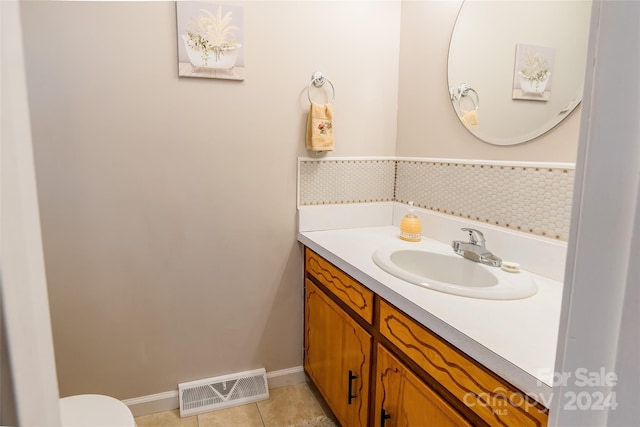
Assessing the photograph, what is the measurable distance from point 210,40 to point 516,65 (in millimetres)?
1227

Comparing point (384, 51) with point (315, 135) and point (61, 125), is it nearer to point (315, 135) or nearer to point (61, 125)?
point (315, 135)

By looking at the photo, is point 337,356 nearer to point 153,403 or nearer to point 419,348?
point 419,348

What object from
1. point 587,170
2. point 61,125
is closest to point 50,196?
point 61,125

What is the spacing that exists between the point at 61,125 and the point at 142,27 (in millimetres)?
510

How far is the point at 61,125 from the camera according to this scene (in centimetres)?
159

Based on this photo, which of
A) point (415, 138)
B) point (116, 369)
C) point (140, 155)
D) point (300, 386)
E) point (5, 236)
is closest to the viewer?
point (5, 236)

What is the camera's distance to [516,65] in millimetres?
1440

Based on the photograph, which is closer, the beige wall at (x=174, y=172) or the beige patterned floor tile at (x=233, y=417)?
the beige wall at (x=174, y=172)

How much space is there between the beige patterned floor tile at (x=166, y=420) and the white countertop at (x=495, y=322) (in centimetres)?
110

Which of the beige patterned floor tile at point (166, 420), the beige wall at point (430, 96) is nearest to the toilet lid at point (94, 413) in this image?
the beige patterned floor tile at point (166, 420)

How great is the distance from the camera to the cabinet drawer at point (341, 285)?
4.56 ft

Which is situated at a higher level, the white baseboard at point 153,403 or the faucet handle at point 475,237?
the faucet handle at point 475,237

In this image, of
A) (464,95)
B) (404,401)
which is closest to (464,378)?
(404,401)

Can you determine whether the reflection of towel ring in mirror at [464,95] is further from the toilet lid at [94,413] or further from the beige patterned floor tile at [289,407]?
the toilet lid at [94,413]
